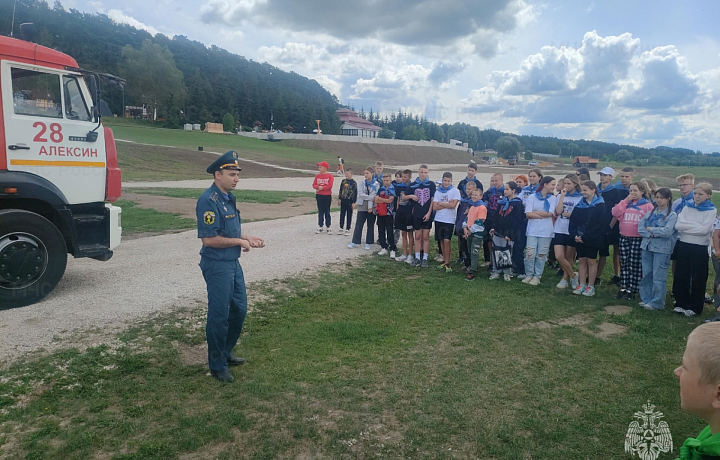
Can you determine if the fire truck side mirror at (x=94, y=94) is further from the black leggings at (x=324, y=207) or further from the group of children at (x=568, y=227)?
the black leggings at (x=324, y=207)

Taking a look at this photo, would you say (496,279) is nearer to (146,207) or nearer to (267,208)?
(267,208)

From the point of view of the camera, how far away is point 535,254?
8.96 metres

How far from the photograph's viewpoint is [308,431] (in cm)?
379

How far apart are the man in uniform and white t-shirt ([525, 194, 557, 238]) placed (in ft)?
19.3

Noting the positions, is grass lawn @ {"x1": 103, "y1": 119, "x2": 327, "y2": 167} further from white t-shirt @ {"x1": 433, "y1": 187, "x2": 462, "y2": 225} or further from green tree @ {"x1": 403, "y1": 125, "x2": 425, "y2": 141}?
green tree @ {"x1": 403, "y1": 125, "x2": 425, "y2": 141}

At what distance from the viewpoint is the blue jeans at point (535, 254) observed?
8828 mm

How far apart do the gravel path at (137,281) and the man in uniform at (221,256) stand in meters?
1.98

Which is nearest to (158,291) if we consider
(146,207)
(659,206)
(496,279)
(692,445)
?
(496,279)

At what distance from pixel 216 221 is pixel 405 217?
6086 millimetres

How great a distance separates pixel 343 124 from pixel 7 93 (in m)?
125

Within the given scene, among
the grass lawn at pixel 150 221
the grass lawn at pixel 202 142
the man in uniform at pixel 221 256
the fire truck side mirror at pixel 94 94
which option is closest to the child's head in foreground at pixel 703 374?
the man in uniform at pixel 221 256

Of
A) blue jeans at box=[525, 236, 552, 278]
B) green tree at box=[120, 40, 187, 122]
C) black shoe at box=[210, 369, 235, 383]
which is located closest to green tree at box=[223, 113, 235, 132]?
green tree at box=[120, 40, 187, 122]

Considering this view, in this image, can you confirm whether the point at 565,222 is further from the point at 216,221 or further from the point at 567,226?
the point at 216,221

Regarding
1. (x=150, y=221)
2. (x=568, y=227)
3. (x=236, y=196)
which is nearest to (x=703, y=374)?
(x=568, y=227)
